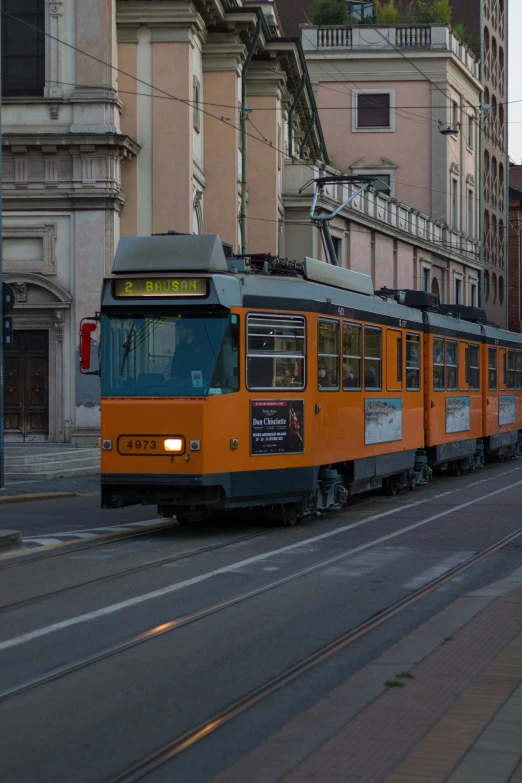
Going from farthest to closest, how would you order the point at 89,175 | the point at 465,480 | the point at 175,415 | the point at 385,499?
the point at 89,175
the point at 465,480
the point at 385,499
the point at 175,415

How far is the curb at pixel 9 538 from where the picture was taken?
13164mm

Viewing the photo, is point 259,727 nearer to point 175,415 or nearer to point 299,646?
point 299,646

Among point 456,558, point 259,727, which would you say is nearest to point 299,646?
point 259,727

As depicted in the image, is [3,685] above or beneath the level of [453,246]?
beneath

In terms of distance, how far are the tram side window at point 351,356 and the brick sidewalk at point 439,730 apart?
8.94m

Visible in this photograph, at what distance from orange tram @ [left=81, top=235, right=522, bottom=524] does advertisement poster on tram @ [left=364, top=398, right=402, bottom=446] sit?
296mm

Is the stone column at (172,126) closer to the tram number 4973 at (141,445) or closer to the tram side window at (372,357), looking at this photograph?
the tram side window at (372,357)

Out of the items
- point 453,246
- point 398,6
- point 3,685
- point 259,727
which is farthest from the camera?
point 398,6

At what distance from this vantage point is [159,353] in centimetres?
1394

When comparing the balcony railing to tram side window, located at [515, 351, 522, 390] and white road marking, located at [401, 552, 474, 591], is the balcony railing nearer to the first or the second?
tram side window, located at [515, 351, 522, 390]

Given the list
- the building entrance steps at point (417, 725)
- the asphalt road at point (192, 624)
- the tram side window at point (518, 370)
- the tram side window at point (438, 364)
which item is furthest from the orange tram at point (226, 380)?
the tram side window at point (518, 370)

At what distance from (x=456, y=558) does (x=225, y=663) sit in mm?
5252

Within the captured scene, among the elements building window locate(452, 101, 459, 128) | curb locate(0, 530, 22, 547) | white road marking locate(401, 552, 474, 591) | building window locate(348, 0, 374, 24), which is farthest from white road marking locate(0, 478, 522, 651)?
building window locate(348, 0, 374, 24)

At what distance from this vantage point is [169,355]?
13867 millimetres
